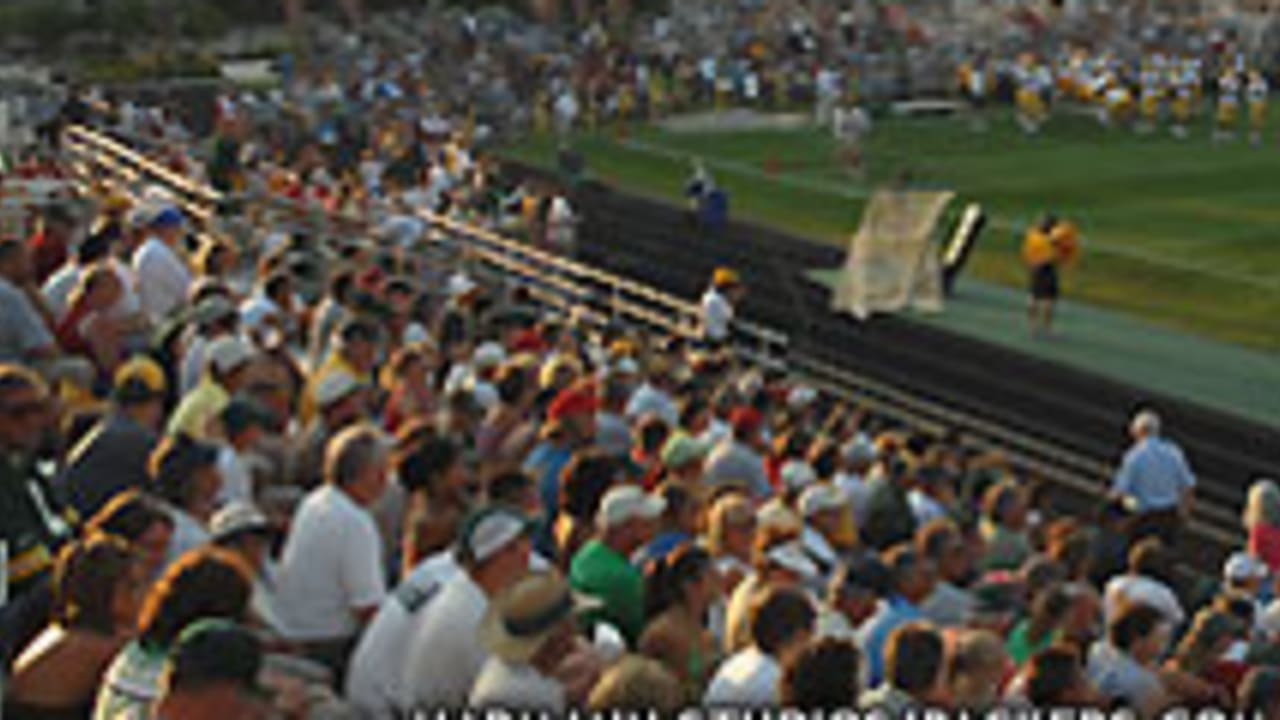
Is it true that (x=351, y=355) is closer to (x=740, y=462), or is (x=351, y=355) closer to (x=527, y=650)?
(x=740, y=462)

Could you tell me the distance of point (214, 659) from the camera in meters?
4.72

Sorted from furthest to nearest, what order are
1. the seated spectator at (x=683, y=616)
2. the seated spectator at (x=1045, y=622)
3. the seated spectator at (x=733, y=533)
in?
the seated spectator at (x=733, y=533)
the seated spectator at (x=1045, y=622)
the seated spectator at (x=683, y=616)

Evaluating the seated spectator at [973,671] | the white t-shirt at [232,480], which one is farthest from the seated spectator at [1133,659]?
the white t-shirt at [232,480]

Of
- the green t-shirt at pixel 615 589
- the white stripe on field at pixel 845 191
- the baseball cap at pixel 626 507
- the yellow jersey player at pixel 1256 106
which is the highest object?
the baseball cap at pixel 626 507

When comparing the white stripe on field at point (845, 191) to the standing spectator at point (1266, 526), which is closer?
the standing spectator at point (1266, 526)

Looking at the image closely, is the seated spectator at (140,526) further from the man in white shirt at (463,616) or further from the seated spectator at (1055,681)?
the seated spectator at (1055,681)

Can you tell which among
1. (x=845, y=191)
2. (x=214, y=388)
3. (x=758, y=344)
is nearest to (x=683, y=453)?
(x=214, y=388)

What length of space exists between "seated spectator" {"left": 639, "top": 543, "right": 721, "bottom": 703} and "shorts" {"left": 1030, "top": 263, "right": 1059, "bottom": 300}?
636 inches

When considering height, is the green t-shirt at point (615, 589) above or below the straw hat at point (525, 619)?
below

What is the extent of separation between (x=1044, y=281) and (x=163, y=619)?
18.0 metres

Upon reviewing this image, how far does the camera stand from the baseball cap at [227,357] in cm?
942

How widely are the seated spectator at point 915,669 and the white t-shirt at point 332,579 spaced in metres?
1.82

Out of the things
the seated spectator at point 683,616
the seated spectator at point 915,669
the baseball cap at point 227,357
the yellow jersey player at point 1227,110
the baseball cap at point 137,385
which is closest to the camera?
the seated spectator at point 915,669

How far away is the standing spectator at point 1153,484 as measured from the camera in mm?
14375
